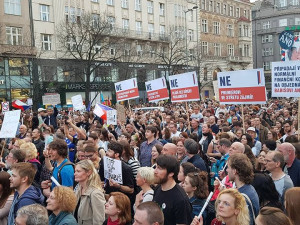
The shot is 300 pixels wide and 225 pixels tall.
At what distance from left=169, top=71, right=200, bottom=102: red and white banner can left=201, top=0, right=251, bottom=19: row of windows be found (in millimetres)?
50803

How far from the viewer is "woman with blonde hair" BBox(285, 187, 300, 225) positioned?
3.41 metres

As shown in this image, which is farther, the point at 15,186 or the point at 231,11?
the point at 231,11

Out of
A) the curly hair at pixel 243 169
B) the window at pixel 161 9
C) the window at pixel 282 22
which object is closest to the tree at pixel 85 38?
the window at pixel 161 9

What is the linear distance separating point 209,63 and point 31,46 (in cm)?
3130

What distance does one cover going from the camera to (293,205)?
3.47 meters

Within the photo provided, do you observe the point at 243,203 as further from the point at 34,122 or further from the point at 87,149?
the point at 34,122

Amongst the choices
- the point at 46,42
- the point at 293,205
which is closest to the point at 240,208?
the point at 293,205

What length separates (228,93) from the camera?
10.1 meters

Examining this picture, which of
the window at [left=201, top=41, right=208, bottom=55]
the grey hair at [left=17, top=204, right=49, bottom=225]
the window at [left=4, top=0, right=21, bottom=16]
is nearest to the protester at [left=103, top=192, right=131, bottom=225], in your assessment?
the grey hair at [left=17, top=204, right=49, bottom=225]

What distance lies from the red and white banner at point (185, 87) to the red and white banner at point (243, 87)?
5.77ft

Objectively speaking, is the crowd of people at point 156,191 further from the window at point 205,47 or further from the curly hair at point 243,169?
the window at point 205,47

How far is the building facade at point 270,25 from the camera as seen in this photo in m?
74.2

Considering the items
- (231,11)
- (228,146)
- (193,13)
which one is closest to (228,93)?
(228,146)

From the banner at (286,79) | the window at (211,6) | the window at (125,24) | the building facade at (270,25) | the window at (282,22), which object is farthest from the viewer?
the window at (282,22)
